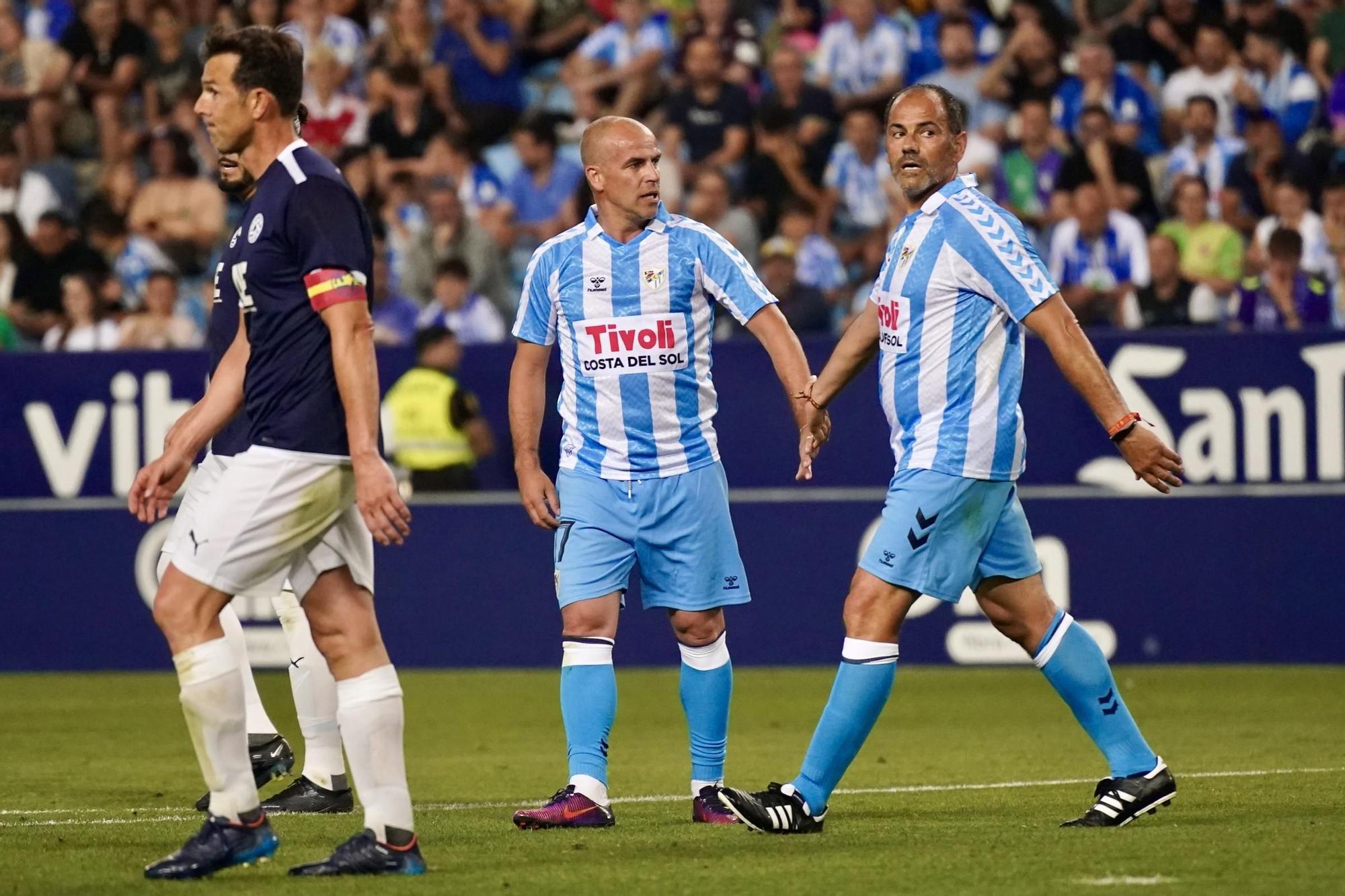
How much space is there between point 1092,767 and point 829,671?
4.25 meters

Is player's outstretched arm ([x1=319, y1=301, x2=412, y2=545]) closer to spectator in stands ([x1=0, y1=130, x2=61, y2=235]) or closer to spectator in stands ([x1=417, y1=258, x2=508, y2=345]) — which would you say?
spectator in stands ([x1=417, y1=258, x2=508, y2=345])

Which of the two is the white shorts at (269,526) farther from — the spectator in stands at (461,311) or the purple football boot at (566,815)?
the spectator in stands at (461,311)

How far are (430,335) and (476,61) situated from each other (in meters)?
4.48

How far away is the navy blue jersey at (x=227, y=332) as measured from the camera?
5.62 metres

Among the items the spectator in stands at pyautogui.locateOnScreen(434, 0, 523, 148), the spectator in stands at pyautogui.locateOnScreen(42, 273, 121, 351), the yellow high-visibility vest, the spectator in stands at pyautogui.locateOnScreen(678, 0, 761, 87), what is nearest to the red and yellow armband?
the yellow high-visibility vest

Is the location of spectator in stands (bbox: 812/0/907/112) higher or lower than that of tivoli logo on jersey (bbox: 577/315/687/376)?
higher

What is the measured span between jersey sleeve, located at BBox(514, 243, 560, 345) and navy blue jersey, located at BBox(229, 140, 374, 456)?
1.65 meters

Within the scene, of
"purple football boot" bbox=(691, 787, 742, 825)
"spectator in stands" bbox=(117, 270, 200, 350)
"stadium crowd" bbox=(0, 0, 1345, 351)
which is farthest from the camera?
"spectator in stands" bbox=(117, 270, 200, 350)

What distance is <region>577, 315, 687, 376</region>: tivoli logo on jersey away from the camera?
704cm

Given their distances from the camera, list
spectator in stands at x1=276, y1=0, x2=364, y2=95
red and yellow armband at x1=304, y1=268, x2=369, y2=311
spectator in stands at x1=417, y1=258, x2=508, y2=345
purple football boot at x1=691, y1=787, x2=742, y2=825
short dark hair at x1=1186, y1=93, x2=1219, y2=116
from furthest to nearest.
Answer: spectator in stands at x1=276, y1=0, x2=364, y2=95 < short dark hair at x1=1186, y1=93, x2=1219, y2=116 < spectator in stands at x1=417, y1=258, x2=508, y2=345 < purple football boot at x1=691, y1=787, x2=742, y2=825 < red and yellow armband at x1=304, y1=268, x2=369, y2=311

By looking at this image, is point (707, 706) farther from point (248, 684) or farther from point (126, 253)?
point (126, 253)

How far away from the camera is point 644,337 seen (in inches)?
277

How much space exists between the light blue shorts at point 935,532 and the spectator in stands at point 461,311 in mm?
8134

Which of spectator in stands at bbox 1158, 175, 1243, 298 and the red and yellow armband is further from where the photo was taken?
spectator in stands at bbox 1158, 175, 1243, 298
